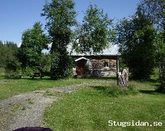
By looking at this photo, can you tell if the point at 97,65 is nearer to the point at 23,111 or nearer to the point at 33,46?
the point at 33,46

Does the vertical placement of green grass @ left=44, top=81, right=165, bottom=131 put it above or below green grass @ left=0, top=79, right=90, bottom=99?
below

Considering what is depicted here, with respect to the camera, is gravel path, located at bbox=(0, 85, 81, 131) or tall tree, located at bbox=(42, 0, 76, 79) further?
tall tree, located at bbox=(42, 0, 76, 79)

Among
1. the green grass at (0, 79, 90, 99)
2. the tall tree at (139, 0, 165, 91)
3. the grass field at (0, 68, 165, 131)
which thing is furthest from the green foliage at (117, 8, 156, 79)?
the grass field at (0, 68, 165, 131)

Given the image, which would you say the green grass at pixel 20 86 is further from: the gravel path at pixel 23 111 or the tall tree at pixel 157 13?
the tall tree at pixel 157 13

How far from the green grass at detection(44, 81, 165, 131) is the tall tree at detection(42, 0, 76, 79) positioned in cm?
2225

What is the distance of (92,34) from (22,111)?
108ft

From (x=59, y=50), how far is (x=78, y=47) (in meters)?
3.62

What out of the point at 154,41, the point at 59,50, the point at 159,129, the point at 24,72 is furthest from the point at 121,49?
the point at 159,129

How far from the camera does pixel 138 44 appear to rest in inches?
2010

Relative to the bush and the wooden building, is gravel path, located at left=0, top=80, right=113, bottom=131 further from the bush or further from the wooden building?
the wooden building

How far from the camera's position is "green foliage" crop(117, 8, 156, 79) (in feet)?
162

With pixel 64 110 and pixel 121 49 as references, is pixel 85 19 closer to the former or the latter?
pixel 121 49

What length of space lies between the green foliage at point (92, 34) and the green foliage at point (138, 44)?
3301mm

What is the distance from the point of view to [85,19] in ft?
167
